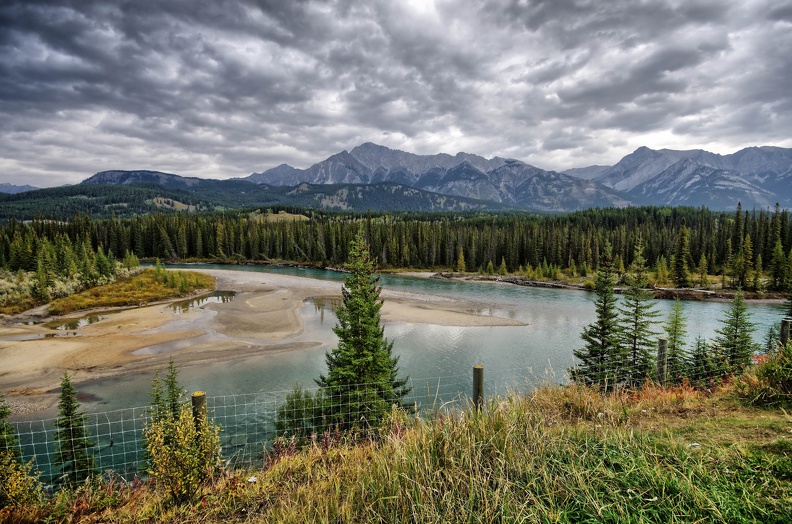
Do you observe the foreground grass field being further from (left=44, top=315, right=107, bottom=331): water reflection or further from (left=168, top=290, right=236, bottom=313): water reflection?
(left=168, top=290, right=236, bottom=313): water reflection

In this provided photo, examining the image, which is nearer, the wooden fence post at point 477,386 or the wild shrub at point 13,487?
the wild shrub at point 13,487

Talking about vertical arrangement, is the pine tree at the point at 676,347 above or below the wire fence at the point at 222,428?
above

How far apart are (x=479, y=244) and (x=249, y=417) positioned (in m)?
89.0

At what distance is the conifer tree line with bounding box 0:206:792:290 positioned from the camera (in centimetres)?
7131

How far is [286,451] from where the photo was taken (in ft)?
23.9

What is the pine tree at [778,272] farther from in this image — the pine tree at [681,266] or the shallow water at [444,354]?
the shallow water at [444,354]

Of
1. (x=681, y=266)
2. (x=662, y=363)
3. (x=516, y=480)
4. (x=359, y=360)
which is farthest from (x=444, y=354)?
(x=681, y=266)

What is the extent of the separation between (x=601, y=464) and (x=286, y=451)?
Result: 5464 mm

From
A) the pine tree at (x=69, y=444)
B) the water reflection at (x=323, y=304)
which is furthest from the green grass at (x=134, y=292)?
the pine tree at (x=69, y=444)

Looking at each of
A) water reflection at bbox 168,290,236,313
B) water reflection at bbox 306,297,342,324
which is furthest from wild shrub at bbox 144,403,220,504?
water reflection at bbox 168,290,236,313

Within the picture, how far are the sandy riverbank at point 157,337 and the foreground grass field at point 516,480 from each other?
71.6 ft

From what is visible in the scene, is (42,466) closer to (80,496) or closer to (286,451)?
(80,496)

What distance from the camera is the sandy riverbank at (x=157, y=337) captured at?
2459cm

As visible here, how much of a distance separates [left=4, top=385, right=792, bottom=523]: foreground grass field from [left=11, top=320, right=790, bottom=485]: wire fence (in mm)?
4905
